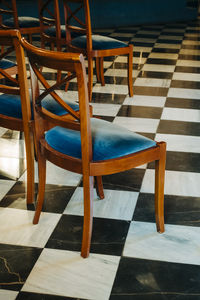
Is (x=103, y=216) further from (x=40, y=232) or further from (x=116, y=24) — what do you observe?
(x=116, y=24)

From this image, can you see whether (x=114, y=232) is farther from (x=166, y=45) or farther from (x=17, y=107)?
(x=166, y=45)

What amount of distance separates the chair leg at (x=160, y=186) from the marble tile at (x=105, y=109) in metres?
1.60

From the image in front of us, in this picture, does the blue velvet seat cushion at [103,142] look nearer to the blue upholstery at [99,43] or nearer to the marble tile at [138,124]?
the marble tile at [138,124]

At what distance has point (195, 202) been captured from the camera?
2.35 m

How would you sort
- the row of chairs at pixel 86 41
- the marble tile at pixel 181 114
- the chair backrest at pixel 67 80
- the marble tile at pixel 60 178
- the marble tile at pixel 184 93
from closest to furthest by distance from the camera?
the chair backrest at pixel 67 80
the marble tile at pixel 60 178
the marble tile at pixel 181 114
the row of chairs at pixel 86 41
the marble tile at pixel 184 93

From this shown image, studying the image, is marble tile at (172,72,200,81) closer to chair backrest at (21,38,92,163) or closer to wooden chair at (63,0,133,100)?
wooden chair at (63,0,133,100)

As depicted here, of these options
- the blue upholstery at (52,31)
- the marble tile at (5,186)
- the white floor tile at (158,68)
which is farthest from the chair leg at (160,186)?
the white floor tile at (158,68)

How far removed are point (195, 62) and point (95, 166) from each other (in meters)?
3.64

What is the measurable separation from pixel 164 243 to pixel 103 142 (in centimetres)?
55

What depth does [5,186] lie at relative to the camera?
2.54 metres

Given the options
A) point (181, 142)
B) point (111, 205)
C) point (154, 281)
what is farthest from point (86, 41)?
point (154, 281)

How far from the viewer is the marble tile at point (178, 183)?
2457 mm

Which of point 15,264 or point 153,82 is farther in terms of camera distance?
point 153,82

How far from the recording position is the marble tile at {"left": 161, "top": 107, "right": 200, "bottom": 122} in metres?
3.50
